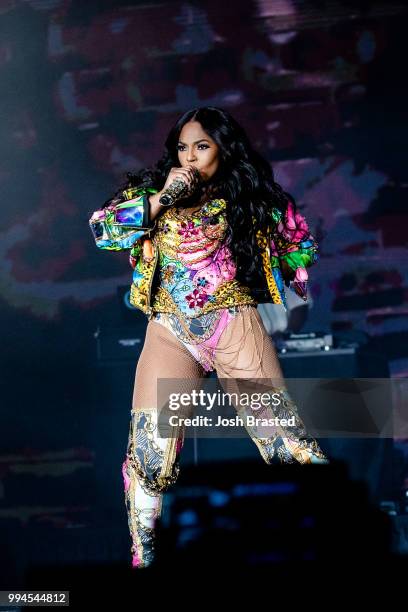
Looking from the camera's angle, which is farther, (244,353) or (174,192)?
(244,353)

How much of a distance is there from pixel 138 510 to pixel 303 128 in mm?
3319

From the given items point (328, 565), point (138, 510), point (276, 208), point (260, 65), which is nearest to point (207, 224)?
point (276, 208)

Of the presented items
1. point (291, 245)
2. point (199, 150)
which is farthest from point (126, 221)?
point (291, 245)

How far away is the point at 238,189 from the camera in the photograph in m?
3.10

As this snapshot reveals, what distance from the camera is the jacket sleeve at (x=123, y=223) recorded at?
297cm

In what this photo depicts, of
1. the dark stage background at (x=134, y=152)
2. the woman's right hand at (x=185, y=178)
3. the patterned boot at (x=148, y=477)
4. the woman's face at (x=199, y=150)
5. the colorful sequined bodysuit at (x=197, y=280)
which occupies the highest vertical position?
the dark stage background at (x=134, y=152)

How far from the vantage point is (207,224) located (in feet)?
9.96

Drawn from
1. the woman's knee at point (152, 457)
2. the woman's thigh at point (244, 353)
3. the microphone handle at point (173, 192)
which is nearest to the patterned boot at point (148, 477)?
the woman's knee at point (152, 457)

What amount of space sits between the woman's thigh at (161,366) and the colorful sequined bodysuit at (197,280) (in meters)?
0.03

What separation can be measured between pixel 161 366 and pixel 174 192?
0.55 metres

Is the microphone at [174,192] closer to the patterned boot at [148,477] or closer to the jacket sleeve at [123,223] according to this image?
the jacket sleeve at [123,223]

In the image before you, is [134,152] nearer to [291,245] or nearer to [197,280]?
[291,245]

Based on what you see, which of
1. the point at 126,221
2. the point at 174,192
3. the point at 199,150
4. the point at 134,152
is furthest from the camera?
the point at 134,152

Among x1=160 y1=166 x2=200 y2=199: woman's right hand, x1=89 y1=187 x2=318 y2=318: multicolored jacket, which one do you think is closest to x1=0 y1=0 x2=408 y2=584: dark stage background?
x1=89 y1=187 x2=318 y2=318: multicolored jacket
